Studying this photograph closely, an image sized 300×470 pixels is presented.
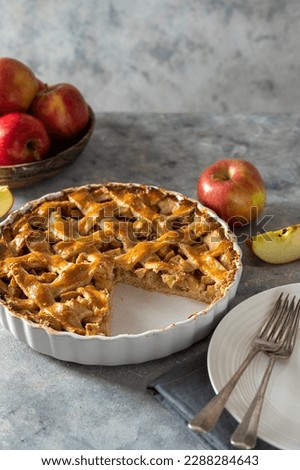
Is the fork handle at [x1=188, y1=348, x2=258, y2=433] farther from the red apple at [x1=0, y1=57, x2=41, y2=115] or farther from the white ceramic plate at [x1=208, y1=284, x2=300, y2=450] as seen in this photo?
the red apple at [x1=0, y1=57, x2=41, y2=115]

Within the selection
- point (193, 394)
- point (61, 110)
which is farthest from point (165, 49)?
point (193, 394)

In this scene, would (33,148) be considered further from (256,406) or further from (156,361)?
(256,406)

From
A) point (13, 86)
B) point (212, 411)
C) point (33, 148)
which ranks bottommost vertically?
point (212, 411)

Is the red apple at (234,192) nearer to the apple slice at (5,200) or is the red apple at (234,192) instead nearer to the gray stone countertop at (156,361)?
the gray stone countertop at (156,361)

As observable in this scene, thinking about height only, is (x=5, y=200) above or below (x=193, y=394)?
above

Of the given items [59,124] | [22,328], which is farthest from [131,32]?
[22,328]

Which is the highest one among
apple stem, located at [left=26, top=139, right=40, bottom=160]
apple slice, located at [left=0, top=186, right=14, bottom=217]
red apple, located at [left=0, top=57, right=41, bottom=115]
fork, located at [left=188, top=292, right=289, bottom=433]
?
red apple, located at [left=0, top=57, right=41, bottom=115]

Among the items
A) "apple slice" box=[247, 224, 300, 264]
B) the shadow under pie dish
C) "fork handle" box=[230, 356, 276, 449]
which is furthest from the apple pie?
"fork handle" box=[230, 356, 276, 449]
